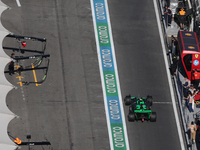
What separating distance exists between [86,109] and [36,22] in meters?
10.1

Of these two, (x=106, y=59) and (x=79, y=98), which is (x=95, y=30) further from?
(x=79, y=98)

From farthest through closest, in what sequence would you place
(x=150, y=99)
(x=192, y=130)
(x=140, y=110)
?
1. (x=150, y=99)
2. (x=140, y=110)
3. (x=192, y=130)

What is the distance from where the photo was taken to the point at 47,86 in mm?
44844

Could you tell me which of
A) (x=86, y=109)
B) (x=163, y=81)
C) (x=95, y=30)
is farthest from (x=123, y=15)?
(x=86, y=109)

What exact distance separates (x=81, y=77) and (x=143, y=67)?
565 centimetres

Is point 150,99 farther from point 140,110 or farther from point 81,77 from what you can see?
point 81,77

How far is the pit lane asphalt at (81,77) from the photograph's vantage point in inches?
1681

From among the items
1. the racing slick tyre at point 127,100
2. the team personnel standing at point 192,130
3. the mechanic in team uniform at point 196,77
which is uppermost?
the mechanic in team uniform at point 196,77

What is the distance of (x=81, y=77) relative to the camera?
151 feet

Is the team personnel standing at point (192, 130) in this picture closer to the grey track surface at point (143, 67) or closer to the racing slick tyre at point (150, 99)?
the grey track surface at point (143, 67)

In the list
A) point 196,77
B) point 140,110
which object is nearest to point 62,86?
point 140,110

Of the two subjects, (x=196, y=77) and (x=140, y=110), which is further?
(x=196, y=77)

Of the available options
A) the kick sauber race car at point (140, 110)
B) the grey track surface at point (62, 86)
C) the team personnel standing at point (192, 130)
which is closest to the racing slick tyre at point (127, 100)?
the kick sauber race car at point (140, 110)

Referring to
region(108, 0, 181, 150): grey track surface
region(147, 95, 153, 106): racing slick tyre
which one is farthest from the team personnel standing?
region(147, 95, 153, 106): racing slick tyre
